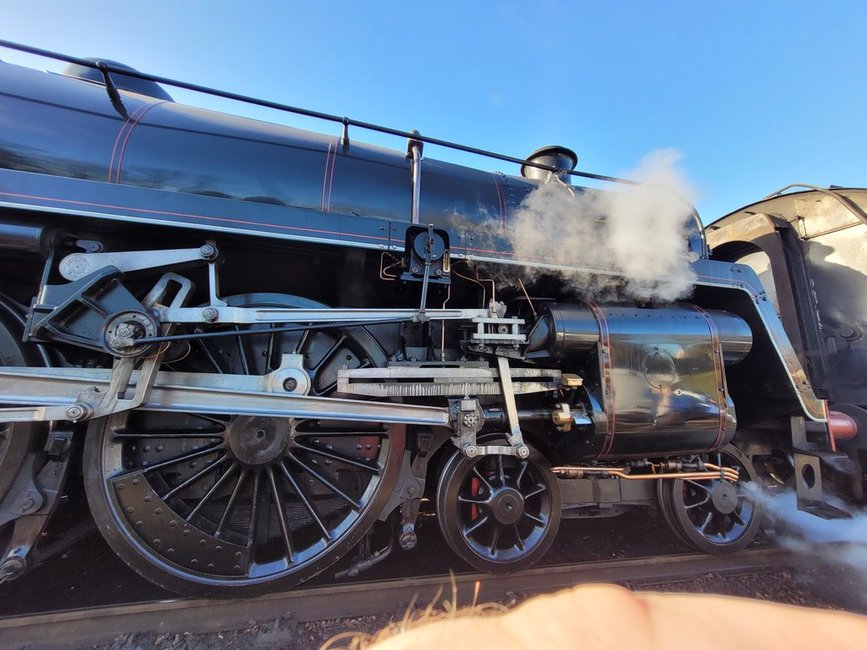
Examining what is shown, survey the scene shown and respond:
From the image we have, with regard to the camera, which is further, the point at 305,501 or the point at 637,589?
the point at 637,589

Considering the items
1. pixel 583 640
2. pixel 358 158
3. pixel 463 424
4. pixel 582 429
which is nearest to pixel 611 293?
pixel 582 429

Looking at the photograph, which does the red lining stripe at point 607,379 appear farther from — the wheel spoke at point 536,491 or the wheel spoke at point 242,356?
the wheel spoke at point 242,356

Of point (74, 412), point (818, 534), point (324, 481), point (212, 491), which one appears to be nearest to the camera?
point (74, 412)

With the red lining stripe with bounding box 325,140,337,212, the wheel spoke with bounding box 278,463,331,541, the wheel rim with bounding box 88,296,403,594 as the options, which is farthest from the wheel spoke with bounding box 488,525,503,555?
the red lining stripe with bounding box 325,140,337,212

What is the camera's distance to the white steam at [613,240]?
2346mm

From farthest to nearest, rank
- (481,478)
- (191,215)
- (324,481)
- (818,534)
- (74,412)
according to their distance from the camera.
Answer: (818,534) → (481,478) → (324,481) → (191,215) → (74,412)

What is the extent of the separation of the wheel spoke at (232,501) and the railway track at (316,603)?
1.36 ft

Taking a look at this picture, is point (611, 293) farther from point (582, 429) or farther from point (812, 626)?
point (812, 626)

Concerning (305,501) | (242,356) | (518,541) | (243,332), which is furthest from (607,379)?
(242,356)

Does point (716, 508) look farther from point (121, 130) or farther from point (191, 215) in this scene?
point (121, 130)

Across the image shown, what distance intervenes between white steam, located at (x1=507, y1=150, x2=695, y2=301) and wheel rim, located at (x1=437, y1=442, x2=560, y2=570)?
1314 millimetres

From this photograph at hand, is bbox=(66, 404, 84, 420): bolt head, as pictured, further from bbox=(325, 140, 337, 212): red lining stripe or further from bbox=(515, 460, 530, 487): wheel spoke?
bbox=(515, 460, 530, 487): wheel spoke

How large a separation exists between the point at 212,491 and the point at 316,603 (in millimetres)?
891

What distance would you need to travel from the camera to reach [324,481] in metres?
2.17
